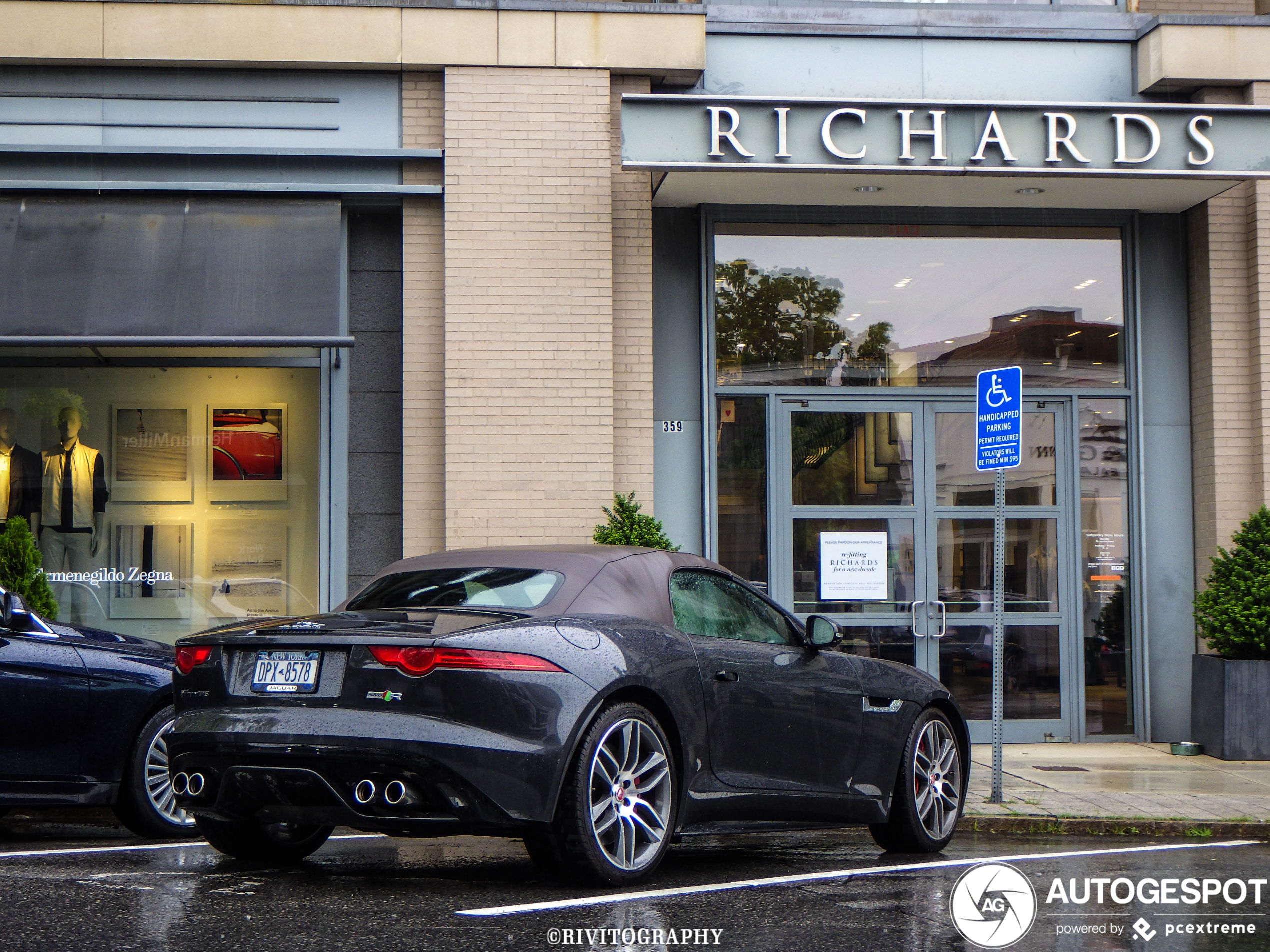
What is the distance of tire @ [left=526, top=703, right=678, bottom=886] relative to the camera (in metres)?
5.15

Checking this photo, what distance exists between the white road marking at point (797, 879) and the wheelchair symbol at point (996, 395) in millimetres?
2851

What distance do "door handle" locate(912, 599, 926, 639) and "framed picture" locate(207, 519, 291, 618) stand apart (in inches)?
205

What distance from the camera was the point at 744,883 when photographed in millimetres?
5707

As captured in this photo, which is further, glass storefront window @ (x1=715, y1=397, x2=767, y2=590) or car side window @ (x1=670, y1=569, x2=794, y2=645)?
glass storefront window @ (x1=715, y1=397, x2=767, y2=590)

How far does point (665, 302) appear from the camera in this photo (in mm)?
11992

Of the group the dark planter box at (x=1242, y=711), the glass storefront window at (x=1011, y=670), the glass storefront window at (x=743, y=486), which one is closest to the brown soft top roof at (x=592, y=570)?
the glass storefront window at (x=743, y=486)

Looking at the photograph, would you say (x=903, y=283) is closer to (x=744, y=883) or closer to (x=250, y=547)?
(x=250, y=547)

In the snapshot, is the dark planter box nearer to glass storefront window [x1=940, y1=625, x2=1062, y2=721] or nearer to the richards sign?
glass storefront window [x1=940, y1=625, x2=1062, y2=721]

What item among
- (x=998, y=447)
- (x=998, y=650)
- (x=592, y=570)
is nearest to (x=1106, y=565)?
(x=998, y=650)

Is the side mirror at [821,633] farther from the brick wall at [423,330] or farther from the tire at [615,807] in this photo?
the brick wall at [423,330]

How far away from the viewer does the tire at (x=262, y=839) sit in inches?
233

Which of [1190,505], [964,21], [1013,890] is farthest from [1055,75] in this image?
[1013,890]

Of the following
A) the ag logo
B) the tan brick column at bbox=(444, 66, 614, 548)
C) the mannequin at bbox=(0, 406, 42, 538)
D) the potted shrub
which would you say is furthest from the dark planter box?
the mannequin at bbox=(0, 406, 42, 538)

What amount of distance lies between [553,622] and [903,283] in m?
7.60
